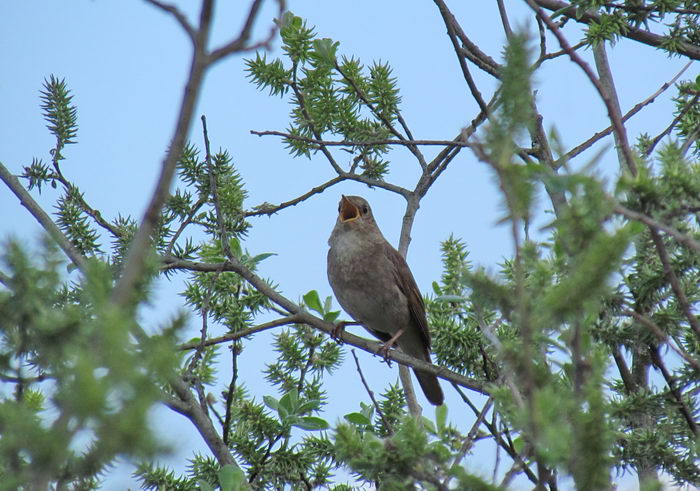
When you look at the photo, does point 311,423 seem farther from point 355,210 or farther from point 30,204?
point 355,210

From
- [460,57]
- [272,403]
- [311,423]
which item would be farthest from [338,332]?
[460,57]

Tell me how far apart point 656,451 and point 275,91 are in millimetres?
2868

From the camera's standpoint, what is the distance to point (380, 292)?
20.2 ft

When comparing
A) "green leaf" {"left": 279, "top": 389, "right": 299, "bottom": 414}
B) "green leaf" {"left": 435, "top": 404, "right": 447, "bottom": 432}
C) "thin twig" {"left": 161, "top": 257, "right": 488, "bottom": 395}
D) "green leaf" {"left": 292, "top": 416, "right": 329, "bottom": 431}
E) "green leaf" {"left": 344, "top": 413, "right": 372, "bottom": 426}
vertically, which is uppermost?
"thin twig" {"left": 161, "top": 257, "right": 488, "bottom": 395}

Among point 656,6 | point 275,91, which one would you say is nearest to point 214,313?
point 275,91

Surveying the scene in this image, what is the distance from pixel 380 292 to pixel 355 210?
1.01 m

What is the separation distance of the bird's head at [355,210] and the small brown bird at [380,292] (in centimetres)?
29

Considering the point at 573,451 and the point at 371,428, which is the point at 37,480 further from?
the point at 371,428

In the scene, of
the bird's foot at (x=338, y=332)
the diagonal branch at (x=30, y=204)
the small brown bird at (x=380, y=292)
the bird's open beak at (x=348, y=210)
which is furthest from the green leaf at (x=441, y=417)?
the bird's open beak at (x=348, y=210)

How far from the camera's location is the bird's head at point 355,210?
680 centimetres

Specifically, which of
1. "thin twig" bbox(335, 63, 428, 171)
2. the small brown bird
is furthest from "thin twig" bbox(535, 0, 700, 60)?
the small brown bird

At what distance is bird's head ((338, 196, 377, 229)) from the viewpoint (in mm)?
6797

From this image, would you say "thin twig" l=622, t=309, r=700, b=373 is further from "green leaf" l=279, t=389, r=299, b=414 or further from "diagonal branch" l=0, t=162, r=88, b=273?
"diagonal branch" l=0, t=162, r=88, b=273

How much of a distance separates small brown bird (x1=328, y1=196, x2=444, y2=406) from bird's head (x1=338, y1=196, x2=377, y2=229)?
0.96ft
